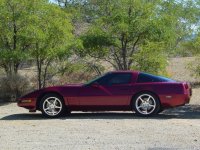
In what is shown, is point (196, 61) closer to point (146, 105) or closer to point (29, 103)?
point (146, 105)

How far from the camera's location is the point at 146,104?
1311cm

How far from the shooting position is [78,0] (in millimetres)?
34812

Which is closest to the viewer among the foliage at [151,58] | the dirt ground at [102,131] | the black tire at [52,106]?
the dirt ground at [102,131]

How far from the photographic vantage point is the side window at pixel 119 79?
13.4m

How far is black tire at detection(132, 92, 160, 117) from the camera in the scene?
42.8 ft

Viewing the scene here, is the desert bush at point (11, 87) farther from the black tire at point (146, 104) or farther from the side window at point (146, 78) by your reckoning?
the black tire at point (146, 104)

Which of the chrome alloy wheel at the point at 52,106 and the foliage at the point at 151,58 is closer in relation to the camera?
the chrome alloy wheel at the point at 52,106

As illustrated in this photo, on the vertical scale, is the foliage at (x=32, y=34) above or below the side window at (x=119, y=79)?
above

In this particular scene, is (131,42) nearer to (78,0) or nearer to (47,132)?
(47,132)

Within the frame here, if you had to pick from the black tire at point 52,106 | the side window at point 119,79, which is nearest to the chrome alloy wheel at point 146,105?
the side window at point 119,79

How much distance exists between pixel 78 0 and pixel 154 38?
15.6m

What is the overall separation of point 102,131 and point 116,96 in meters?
2.81

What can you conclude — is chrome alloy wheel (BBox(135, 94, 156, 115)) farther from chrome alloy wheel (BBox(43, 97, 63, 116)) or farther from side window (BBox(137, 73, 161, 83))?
chrome alloy wheel (BBox(43, 97, 63, 116))

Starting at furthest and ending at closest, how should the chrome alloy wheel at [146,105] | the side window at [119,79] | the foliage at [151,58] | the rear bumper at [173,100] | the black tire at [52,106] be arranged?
the foliage at [151,58] < the side window at [119,79] < the black tire at [52,106] < the chrome alloy wheel at [146,105] < the rear bumper at [173,100]
